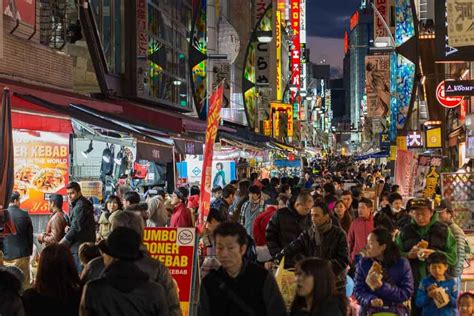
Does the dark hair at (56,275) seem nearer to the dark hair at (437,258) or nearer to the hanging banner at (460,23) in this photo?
the dark hair at (437,258)

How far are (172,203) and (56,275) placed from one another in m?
9.44

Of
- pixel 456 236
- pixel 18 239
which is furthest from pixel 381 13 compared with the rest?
pixel 456 236

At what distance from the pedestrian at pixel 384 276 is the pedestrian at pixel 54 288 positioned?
281cm

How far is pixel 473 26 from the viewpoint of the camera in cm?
Answer: 1156

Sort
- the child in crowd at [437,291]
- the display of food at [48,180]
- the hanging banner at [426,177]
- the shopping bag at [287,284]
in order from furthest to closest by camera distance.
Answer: the hanging banner at [426,177], the display of food at [48,180], the child in crowd at [437,291], the shopping bag at [287,284]

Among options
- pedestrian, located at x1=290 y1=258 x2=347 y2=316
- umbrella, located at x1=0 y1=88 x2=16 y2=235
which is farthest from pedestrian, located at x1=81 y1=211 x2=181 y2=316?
umbrella, located at x1=0 y1=88 x2=16 y2=235

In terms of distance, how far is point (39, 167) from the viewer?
1363cm

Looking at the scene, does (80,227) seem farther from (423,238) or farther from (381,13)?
(381,13)

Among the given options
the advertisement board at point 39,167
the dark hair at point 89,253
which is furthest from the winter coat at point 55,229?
the dark hair at point 89,253

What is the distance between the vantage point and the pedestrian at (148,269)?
227 inches

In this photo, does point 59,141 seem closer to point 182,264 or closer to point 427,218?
point 182,264

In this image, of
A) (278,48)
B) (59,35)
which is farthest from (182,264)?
(278,48)

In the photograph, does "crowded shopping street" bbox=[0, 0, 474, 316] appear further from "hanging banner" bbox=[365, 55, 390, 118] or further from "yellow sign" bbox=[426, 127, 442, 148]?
"hanging banner" bbox=[365, 55, 390, 118]

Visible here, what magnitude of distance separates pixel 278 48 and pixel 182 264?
2229 inches
